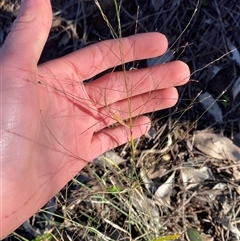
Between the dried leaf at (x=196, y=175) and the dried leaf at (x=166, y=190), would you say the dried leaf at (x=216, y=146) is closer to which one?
the dried leaf at (x=196, y=175)

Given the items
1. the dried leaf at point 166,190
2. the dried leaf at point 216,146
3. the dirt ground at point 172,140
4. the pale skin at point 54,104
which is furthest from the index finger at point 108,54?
the dried leaf at point 166,190

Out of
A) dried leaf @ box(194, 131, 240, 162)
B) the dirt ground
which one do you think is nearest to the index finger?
the dirt ground

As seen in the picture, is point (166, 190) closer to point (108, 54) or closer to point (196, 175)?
point (196, 175)

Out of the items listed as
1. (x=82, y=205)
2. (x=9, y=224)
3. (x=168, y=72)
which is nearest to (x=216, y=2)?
(x=168, y=72)

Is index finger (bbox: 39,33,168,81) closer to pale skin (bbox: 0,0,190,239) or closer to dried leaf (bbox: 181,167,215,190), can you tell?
pale skin (bbox: 0,0,190,239)

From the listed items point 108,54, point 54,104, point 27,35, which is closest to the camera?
point 27,35

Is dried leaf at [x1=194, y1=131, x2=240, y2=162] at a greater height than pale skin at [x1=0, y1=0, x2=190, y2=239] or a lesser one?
lesser

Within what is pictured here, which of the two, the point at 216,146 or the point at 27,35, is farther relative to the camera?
the point at 216,146

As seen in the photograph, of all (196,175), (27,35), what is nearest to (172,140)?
(196,175)
